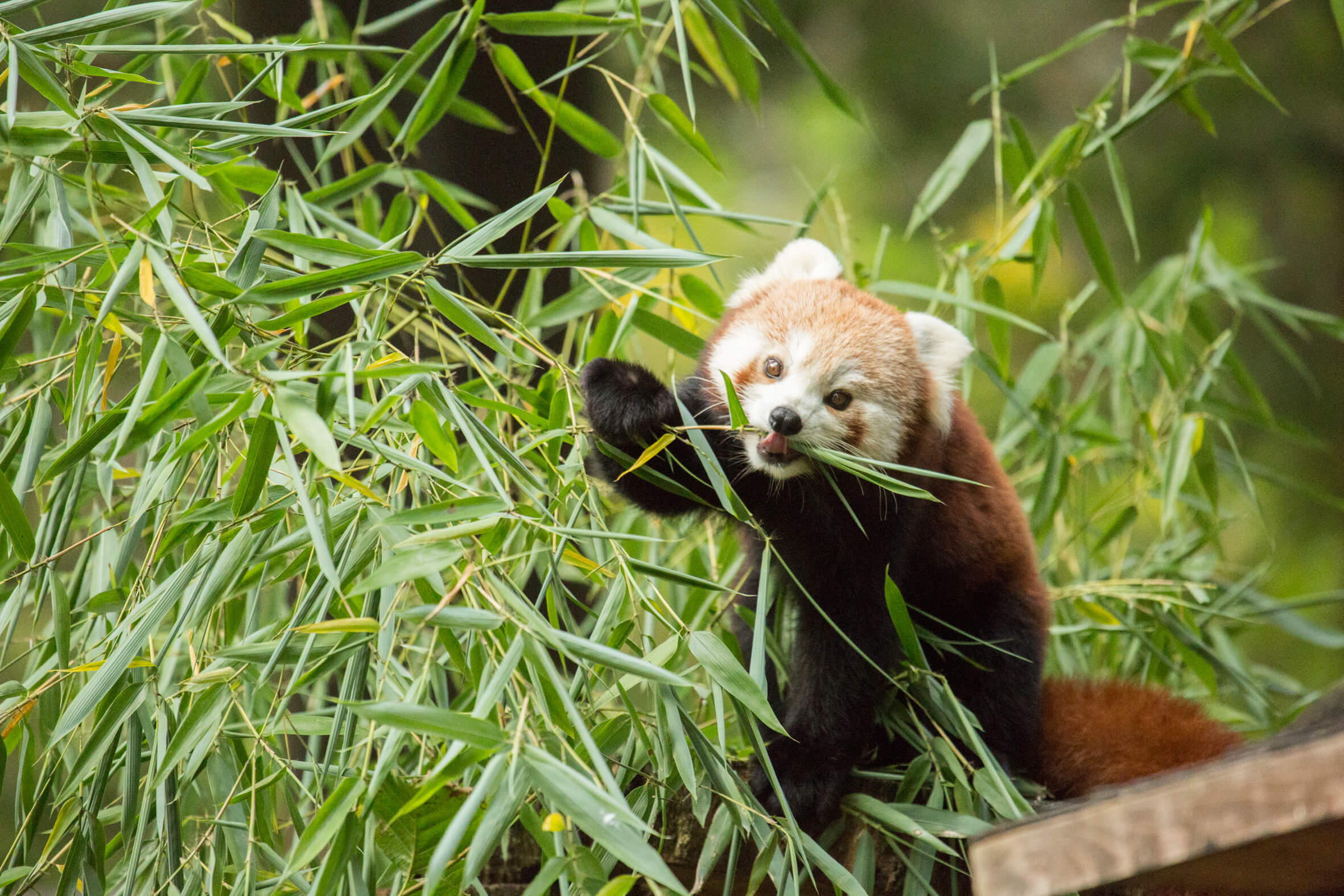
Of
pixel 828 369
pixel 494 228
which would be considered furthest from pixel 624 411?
pixel 828 369

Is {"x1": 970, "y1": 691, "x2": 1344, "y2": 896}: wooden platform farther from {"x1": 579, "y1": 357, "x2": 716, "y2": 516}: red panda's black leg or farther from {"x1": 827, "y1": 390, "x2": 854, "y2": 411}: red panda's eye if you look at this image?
{"x1": 827, "y1": 390, "x2": 854, "y2": 411}: red panda's eye

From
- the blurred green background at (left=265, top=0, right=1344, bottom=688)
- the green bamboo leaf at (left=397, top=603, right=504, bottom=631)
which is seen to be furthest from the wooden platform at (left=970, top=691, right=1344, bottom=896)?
the blurred green background at (left=265, top=0, right=1344, bottom=688)

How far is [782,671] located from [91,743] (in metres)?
1.34

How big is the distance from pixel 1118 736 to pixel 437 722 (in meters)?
1.49

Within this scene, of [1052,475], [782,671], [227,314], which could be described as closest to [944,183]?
[1052,475]

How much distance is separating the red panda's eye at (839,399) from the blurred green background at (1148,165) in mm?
2762

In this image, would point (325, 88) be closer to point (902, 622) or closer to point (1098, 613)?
point (902, 622)

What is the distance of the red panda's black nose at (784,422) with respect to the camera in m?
2.02

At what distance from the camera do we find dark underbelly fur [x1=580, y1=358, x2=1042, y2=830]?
6.74ft

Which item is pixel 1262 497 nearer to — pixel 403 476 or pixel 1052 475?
pixel 1052 475

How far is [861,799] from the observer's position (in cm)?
200

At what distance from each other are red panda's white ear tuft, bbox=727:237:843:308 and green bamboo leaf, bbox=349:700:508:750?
1433 mm

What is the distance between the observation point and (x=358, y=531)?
162cm

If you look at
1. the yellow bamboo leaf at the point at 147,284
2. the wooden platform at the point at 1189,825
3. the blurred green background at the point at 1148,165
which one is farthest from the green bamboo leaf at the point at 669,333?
the blurred green background at the point at 1148,165
